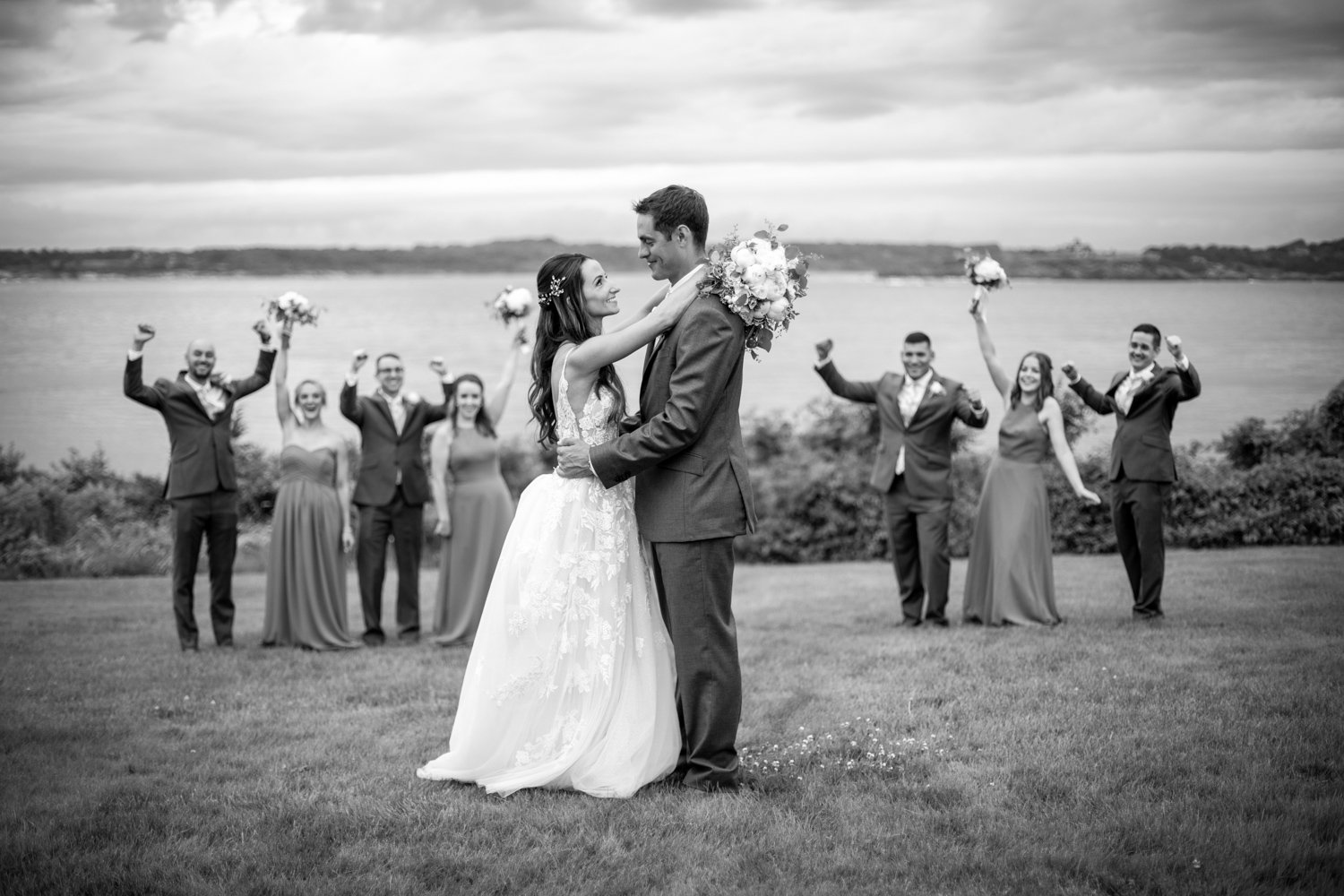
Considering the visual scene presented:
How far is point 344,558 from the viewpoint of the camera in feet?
34.0

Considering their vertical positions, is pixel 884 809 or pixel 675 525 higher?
pixel 675 525

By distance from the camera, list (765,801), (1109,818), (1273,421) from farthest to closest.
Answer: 1. (1273,421)
2. (765,801)
3. (1109,818)

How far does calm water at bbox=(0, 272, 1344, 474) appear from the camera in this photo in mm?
18953

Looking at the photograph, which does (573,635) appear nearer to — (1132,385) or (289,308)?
(289,308)

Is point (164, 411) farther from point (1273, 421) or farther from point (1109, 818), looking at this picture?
point (1273, 421)

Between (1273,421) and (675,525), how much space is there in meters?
15.0

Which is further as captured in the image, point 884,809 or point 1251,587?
point 1251,587

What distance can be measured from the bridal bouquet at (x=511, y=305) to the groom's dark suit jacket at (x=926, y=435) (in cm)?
275

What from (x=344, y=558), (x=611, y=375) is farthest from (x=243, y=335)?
(x=611, y=375)

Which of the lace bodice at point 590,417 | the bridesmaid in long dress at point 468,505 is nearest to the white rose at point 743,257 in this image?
the lace bodice at point 590,417

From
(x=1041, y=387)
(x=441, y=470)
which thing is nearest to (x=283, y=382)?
(x=441, y=470)

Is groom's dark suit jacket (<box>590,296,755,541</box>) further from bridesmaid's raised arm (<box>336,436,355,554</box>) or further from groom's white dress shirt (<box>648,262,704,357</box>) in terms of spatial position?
bridesmaid's raised arm (<box>336,436,355,554</box>)

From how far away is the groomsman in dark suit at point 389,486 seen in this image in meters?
10.4

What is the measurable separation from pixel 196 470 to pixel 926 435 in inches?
261
